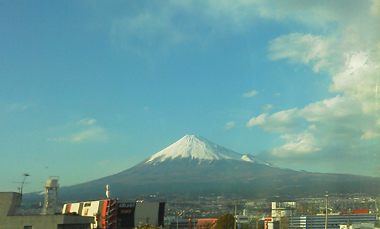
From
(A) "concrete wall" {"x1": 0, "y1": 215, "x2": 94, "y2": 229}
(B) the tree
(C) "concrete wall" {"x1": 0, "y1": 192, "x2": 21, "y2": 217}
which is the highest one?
(C) "concrete wall" {"x1": 0, "y1": 192, "x2": 21, "y2": 217}

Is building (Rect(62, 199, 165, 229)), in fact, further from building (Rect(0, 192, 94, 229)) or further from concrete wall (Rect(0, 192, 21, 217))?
concrete wall (Rect(0, 192, 21, 217))

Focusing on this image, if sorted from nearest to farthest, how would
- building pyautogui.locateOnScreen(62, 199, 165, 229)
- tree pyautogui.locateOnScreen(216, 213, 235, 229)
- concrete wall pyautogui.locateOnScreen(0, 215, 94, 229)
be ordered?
concrete wall pyautogui.locateOnScreen(0, 215, 94, 229) → building pyautogui.locateOnScreen(62, 199, 165, 229) → tree pyautogui.locateOnScreen(216, 213, 235, 229)

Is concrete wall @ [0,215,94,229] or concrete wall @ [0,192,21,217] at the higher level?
concrete wall @ [0,192,21,217]

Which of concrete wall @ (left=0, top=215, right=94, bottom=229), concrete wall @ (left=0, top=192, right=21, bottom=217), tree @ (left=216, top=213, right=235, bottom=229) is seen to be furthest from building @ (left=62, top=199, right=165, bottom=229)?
concrete wall @ (left=0, top=192, right=21, bottom=217)

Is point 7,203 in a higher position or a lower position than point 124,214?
higher

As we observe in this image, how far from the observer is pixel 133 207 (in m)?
124

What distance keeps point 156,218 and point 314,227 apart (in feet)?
333

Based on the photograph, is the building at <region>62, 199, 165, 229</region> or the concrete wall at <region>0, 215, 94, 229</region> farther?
the building at <region>62, 199, 165, 229</region>

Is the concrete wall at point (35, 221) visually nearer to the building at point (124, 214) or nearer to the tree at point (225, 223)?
the building at point (124, 214)

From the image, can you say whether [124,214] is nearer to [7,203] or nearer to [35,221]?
[35,221]

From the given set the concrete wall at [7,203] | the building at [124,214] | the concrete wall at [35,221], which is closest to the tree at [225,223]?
the building at [124,214]

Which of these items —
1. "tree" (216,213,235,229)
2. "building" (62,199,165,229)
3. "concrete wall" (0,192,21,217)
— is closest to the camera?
"concrete wall" (0,192,21,217)

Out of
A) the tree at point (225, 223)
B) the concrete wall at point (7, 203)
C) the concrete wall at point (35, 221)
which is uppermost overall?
the concrete wall at point (7, 203)

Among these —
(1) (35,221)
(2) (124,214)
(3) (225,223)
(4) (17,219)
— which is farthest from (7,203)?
(3) (225,223)
